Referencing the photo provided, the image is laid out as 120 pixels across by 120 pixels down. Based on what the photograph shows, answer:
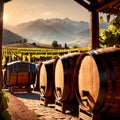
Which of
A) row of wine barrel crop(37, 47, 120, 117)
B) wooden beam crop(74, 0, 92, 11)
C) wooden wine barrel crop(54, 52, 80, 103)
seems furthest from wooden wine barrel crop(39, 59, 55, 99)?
row of wine barrel crop(37, 47, 120, 117)

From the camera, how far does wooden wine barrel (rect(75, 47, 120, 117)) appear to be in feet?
A: 14.8

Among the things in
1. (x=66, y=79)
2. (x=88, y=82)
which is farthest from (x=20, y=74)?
(x=88, y=82)

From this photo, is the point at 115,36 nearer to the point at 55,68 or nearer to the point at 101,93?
the point at 55,68

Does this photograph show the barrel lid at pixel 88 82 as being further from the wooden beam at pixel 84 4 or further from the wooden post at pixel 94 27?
the wooden beam at pixel 84 4

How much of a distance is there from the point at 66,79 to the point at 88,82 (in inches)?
53.2

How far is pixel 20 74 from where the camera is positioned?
11672 millimetres

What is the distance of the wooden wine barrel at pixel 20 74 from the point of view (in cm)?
1165

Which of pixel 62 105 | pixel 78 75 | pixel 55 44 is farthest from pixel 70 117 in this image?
pixel 55 44

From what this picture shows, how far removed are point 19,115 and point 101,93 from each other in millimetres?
2711

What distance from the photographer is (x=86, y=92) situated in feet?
16.7

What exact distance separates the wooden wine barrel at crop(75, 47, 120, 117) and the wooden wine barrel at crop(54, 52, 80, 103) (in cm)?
118

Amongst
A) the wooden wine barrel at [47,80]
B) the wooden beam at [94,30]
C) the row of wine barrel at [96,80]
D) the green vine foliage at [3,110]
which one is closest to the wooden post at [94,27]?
the wooden beam at [94,30]

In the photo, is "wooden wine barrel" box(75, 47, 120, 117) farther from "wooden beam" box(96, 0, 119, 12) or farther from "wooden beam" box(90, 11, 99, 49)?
"wooden beam" box(90, 11, 99, 49)

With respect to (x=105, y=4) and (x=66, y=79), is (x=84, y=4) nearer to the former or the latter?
(x=105, y=4)
